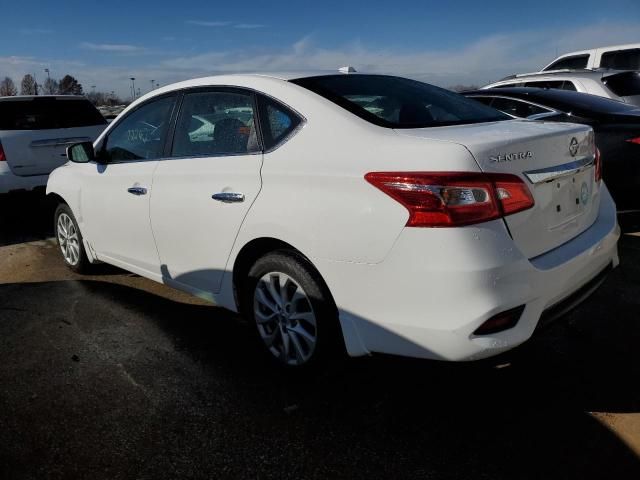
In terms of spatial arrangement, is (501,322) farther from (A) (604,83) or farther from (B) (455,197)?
(A) (604,83)

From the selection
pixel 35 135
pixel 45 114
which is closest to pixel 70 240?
pixel 35 135

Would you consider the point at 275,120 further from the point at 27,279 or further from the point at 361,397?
the point at 27,279

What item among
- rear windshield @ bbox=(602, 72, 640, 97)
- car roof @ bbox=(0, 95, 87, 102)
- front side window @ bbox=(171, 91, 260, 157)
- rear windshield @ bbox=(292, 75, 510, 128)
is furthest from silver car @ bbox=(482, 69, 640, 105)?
car roof @ bbox=(0, 95, 87, 102)

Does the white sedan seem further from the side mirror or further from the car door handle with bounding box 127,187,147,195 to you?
the side mirror

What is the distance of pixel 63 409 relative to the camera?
8.67 feet

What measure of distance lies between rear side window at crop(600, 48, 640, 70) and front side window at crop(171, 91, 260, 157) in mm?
10572

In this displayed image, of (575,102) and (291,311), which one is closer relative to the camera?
(291,311)

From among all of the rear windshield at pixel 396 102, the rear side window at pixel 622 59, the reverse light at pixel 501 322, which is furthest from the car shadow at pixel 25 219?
the rear side window at pixel 622 59

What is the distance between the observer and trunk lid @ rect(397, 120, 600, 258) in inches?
84.7

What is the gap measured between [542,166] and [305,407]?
5.02 ft

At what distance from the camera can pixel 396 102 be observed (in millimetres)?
2924

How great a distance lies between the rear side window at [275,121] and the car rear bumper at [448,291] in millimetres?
728

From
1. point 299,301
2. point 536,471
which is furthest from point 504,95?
point 536,471

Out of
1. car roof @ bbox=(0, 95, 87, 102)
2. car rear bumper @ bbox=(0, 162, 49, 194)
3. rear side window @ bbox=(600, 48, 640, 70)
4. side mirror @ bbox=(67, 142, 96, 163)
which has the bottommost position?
car rear bumper @ bbox=(0, 162, 49, 194)
